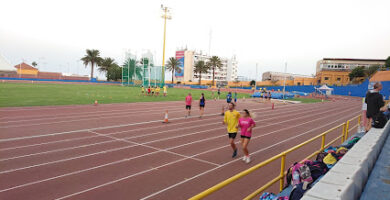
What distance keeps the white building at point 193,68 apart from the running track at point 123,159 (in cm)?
12866

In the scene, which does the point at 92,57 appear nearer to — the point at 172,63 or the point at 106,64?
the point at 106,64

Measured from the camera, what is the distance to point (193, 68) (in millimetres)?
144375

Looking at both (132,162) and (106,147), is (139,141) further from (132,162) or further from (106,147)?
(132,162)

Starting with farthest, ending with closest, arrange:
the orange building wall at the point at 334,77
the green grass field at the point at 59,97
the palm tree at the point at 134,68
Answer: the orange building wall at the point at 334,77 < the palm tree at the point at 134,68 < the green grass field at the point at 59,97

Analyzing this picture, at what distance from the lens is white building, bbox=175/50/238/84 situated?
14588 centimetres

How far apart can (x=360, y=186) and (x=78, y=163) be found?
690 cm

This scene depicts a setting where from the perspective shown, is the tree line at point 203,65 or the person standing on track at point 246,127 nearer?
the person standing on track at point 246,127

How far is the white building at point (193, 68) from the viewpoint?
14588 centimetres

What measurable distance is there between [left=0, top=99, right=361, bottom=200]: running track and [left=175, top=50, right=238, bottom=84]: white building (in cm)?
12866

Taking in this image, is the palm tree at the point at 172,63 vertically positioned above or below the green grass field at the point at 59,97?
above

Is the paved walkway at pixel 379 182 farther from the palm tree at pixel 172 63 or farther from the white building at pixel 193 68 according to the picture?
the white building at pixel 193 68

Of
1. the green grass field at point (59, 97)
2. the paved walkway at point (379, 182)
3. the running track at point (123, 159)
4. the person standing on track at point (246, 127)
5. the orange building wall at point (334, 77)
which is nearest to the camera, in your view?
the paved walkway at point (379, 182)

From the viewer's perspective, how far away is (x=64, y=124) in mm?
13312

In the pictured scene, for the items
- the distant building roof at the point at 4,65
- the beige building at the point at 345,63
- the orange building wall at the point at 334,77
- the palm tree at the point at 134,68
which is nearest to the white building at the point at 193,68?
the beige building at the point at 345,63
